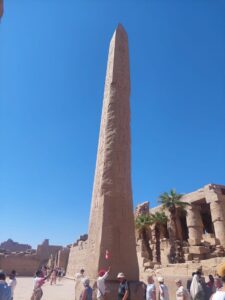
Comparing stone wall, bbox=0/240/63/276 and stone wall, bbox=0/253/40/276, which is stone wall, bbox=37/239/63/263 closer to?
stone wall, bbox=0/240/63/276

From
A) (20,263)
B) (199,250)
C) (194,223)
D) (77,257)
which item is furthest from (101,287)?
(20,263)

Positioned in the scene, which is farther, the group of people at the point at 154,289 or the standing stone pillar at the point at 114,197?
the standing stone pillar at the point at 114,197

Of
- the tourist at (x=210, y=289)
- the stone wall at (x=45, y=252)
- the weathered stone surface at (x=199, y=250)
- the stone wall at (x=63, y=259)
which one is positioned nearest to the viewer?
the tourist at (x=210, y=289)

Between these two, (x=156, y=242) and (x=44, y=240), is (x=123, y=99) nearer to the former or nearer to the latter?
(x=156, y=242)

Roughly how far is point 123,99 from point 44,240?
4946 cm

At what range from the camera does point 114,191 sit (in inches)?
250

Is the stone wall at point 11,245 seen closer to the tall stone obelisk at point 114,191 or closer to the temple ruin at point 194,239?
the temple ruin at point 194,239

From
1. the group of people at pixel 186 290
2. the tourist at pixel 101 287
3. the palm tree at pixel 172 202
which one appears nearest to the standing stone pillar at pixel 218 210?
the palm tree at pixel 172 202

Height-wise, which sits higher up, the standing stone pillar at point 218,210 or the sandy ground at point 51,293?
the standing stone pillar at point 218,210

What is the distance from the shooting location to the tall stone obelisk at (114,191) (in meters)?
5.86

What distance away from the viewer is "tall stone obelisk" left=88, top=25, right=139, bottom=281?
19.2 feet

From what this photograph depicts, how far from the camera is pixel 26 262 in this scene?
2778cm

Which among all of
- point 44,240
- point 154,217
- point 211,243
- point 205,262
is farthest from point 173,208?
point 44,240

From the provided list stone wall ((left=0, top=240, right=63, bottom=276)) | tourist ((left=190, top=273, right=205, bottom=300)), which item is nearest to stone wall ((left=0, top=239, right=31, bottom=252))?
stone wall ((left=0, top=240, right=63, bottom=276))
